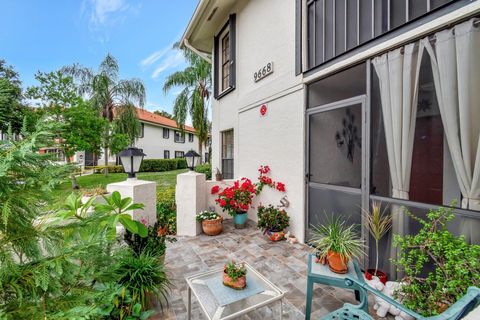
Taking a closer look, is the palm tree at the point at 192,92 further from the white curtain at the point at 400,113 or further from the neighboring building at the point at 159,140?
the white curtain at the point at 400,113

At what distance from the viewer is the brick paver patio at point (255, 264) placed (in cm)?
229

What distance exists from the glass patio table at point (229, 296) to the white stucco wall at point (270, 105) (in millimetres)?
2236

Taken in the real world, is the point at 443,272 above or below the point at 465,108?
below

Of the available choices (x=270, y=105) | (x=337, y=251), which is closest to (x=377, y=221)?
(x=337, y=251)

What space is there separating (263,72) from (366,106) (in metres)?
2.72

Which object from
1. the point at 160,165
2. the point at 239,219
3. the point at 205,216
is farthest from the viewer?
the point at 160,165

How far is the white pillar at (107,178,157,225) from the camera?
10.1 feet

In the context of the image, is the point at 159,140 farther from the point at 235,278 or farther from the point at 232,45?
the point at 235,278

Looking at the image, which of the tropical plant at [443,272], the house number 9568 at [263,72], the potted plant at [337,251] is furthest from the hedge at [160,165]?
the tropical plant at [443,272]

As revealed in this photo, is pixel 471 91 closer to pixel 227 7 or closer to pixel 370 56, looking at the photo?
pixel 370 56

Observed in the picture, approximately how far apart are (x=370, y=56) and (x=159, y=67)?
52.3 feet

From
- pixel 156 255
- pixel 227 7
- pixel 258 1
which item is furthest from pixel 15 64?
pixel 156 255

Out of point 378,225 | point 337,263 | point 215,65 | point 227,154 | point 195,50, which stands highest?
point 195,50

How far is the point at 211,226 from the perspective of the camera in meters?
Answer: 4.42
